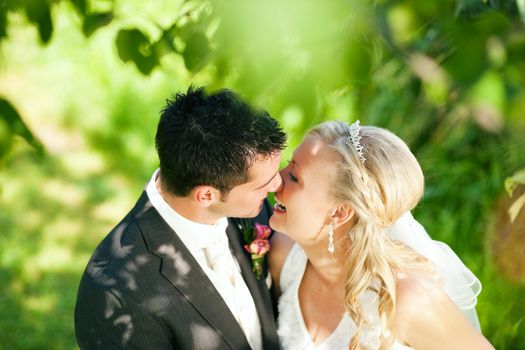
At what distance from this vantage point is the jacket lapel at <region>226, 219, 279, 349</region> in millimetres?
3174

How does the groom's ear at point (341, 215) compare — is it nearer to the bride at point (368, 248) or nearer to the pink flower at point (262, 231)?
the bride at point (368, 248)

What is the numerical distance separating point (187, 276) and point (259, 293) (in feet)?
1.42

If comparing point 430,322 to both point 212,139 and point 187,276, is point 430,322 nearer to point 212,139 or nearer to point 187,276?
point 187,276

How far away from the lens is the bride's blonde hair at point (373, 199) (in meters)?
2.75

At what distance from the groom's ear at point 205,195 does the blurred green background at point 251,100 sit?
417mm

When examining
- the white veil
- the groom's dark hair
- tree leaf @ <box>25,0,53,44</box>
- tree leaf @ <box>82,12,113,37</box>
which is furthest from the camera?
the white veil

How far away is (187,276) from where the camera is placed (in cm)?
295

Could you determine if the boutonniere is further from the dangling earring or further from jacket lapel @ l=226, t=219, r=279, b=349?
the dangling earring

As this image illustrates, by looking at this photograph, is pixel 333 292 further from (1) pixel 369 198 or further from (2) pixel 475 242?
(2) pixel 475 242

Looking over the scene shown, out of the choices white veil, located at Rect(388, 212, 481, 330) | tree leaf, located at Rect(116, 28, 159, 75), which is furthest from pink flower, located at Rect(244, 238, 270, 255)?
tree leaf, located at Rect(116, 28, 159, 75)

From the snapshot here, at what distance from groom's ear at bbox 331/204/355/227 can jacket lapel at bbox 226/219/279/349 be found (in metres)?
0.54

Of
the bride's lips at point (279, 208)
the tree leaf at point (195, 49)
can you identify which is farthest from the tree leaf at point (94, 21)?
the bride's lips at point (279, 208)

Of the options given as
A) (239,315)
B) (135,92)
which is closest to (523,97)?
(239,315)

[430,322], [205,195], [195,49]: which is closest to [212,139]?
[205,195]
